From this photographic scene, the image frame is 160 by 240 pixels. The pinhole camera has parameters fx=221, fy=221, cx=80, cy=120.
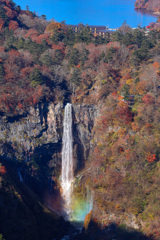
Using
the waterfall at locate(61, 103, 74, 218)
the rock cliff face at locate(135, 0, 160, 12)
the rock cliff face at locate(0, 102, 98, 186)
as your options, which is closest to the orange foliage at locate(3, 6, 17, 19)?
the rock cliff face at locate(0, 102, 98, 186)

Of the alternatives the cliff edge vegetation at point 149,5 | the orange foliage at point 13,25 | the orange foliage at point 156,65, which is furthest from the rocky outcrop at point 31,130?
the cliff edge vegetation at point 149,5

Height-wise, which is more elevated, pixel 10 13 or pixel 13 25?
pixel 10 13

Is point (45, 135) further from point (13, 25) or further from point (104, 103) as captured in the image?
point (13, 25)

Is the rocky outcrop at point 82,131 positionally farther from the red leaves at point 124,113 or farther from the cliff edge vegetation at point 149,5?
the cliff edge vegetation at point 149,5

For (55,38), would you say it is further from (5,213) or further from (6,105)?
(5,213)

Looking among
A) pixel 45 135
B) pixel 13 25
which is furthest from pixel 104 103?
pixel 13 25
